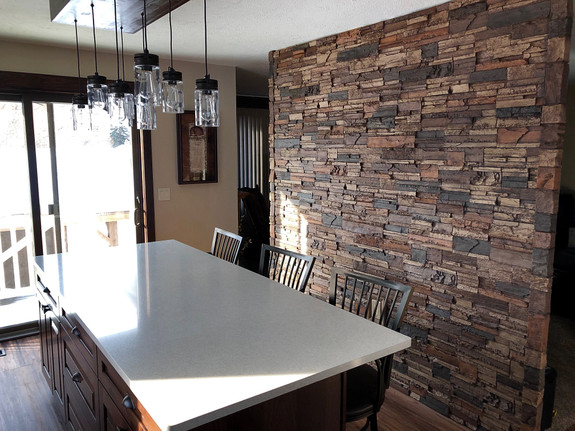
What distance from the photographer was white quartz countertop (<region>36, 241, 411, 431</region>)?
125 cm

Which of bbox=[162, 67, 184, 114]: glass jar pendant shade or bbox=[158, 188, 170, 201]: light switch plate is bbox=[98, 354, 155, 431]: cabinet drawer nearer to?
bbox=[162, 67, 184, 114]: glass jar pendant shade

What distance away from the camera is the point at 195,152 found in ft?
14.8

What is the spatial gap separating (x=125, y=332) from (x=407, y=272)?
6.24 ft

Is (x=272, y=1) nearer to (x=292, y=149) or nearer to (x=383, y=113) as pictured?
(x=383, y=113)

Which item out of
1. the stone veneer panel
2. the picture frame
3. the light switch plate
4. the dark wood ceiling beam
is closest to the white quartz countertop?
the stone veneer panel

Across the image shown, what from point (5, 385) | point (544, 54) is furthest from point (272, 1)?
point (5, 385)

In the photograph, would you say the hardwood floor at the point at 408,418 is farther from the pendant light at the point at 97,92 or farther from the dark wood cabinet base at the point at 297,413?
the pendant light at the point at 97,92

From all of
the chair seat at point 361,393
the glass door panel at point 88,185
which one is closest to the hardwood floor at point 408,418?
the chair seat at point 361,393

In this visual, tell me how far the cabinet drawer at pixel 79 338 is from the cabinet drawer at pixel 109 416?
0.13 meters

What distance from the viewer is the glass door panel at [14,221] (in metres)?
3.74

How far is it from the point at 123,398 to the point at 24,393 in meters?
2.01

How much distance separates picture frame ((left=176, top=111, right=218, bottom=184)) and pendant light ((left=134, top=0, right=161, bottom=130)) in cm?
236

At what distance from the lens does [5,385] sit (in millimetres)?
3055

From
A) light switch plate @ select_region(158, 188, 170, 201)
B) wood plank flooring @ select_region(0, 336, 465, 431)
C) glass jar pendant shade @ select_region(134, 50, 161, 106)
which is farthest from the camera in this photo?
light switch plate @ select_region(158, 188, 170, 201)
